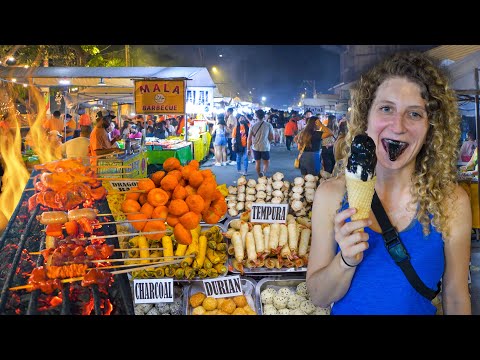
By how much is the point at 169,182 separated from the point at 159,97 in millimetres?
3295

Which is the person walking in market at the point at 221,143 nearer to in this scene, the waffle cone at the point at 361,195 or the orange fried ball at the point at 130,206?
the orange fried ball at the point at 130,206

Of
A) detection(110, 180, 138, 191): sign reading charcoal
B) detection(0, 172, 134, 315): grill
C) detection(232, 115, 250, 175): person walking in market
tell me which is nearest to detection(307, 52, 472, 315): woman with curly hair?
detection(0, 172, 134, 315): grill

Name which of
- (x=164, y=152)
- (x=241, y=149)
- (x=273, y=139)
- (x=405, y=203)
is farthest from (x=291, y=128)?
(x=405, y=203)

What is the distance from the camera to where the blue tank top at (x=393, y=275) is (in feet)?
7.67

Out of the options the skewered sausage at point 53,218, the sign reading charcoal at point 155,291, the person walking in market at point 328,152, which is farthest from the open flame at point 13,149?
the person walking in market at point 328,152

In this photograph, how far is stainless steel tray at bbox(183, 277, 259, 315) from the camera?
4.22 m

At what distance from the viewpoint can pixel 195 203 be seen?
12.5ft

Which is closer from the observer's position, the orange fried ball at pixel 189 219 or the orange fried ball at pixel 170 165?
the orange fried ball at pixel 189 219

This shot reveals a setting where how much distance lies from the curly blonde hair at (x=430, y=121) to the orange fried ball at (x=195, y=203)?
158 centimetres

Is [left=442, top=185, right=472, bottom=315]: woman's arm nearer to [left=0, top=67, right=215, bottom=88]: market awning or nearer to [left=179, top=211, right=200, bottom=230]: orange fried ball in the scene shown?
[left=179, top=211, right=200, bottom=230]: orange fried ball

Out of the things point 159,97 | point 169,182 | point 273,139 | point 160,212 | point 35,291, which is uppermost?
point 159,97

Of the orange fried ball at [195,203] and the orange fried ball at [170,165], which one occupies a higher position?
the orange fried ball at [170,165]

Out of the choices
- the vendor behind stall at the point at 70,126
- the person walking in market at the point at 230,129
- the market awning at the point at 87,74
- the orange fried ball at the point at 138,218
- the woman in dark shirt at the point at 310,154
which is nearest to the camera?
the orange fried ball at the point at 138,218

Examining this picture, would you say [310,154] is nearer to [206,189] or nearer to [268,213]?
[268,213]
